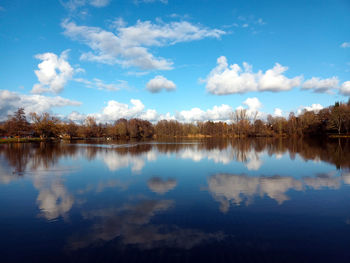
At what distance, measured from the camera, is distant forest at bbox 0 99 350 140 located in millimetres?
64500

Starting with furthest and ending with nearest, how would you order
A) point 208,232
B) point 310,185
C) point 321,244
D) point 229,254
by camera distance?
point 310,185, point 208,232, point 321,244, point 229,254

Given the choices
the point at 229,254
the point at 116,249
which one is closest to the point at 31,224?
the point at 116,249

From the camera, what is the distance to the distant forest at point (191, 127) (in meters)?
64.5

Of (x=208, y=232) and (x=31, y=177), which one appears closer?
(x=208, y=232)

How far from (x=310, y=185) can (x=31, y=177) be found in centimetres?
1519

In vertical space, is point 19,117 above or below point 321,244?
above

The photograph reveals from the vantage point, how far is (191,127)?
120812 millimetres

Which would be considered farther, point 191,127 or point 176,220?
point 191,127

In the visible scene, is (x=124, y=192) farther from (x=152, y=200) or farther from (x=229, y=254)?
(x=229, y=254)

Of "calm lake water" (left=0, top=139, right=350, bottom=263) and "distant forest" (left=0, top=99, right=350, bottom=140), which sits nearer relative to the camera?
"calm lake water" (left=0, top=139, right=350, bottom=263)

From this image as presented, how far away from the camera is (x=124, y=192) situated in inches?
394

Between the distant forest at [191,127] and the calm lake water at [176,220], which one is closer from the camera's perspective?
the calm lake water at [176,220]

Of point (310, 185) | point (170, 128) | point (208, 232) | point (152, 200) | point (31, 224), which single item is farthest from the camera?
point (170, 128)

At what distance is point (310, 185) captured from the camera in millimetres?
11148
